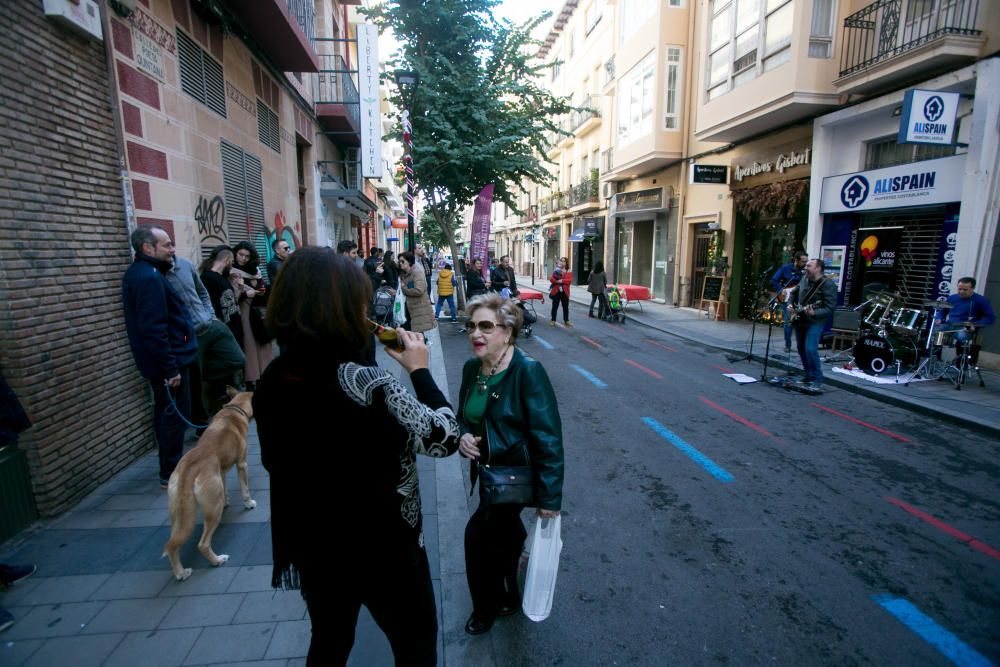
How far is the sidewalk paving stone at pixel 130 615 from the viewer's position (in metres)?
2.57

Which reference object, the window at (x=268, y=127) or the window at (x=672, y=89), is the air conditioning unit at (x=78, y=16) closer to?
the window at (x=268, y=127)

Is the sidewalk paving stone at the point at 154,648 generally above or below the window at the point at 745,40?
below

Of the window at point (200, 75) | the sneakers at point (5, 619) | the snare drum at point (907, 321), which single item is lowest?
the sneakers at point (5, 619)

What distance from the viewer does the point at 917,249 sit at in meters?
9.57

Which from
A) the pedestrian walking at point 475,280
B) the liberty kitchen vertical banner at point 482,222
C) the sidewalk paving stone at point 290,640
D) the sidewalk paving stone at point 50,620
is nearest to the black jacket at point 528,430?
the sidewalk paving stone at point 290,640

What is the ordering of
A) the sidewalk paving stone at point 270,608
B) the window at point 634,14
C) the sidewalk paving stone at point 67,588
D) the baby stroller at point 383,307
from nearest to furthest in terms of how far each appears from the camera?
the sidewalk paving stone at point 270,608 → the sidewalk paving stone at point 67,588 → the baby stroller at point 383,307 → the window at point 634,14

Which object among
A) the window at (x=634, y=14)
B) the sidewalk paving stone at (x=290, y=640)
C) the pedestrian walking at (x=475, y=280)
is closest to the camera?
the sidewalk paving stone at (x=290, y=640)

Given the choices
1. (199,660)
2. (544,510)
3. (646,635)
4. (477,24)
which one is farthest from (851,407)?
(477,24)

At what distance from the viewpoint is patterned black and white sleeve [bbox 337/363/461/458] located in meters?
1.52

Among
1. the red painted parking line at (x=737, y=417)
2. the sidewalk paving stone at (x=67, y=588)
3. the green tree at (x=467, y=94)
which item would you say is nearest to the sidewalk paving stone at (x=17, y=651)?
the sidewalk paving stone at (x=67, y=588)

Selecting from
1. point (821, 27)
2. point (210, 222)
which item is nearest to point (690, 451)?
point (210, 222)

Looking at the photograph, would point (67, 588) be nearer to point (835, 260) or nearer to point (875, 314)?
point (875, 314)

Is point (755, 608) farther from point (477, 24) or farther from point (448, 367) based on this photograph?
point (477, 24)

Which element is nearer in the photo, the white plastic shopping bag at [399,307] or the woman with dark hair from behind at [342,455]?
the woman with dark hair from behind at [342,455]
